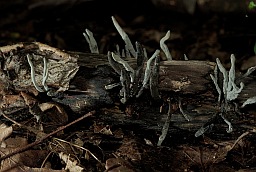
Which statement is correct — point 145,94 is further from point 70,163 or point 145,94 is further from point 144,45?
point 144,45

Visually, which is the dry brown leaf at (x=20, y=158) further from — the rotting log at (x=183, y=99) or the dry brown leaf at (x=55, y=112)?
the rotting log at (x=183, y=99)

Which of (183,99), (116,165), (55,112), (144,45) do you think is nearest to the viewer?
(116,165)

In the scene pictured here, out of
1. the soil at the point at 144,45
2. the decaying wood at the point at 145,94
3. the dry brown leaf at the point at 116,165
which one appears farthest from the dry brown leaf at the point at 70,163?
the decaying wood at the point at 145,94

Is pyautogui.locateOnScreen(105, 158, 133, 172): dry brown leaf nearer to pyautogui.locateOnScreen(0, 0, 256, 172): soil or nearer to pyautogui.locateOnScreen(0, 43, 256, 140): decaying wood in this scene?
pyautogui.locateOnScreen(0, 0, 256, 172): soil

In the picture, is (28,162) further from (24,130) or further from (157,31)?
(157,31)

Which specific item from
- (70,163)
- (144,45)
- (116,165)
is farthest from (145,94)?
(144,45)

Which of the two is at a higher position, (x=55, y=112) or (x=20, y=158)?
(x=55, y=112)
